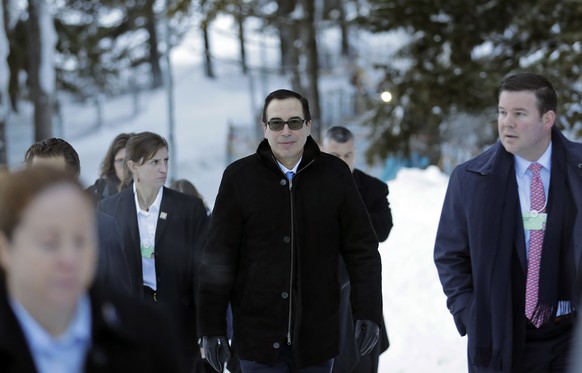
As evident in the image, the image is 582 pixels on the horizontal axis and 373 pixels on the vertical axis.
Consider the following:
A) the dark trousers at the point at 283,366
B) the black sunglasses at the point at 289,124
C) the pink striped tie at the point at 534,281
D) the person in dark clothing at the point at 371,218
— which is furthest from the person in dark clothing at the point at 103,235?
the pink striped tie at the point at 534,281

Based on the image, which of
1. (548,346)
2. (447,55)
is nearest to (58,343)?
(548,346)

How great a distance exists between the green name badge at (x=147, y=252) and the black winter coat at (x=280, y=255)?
1028 mm

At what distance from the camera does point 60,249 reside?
6.71 ft

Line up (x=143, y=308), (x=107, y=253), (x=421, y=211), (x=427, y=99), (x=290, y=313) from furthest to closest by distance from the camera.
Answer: (x=427, y=99) < (x=421, y=211) < (x=290, y=313) < (x=107, y=253) < (x=143, y=308)

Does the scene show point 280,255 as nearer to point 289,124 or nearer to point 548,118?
point 289,124

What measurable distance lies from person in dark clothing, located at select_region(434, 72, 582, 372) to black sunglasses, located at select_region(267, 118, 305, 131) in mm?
855

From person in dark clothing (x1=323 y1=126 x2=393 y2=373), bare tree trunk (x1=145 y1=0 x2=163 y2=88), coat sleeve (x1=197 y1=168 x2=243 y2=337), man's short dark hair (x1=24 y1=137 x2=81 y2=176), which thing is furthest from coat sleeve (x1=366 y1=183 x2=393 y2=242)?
bare tree trunk (x1=145 y1=0 x2=163 y2=88)

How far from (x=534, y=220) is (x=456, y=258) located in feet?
1.49

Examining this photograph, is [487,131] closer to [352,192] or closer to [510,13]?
[510,13]

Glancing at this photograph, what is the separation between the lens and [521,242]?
4527 mm

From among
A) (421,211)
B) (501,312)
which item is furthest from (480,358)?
(421,211)

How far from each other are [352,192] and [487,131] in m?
15.9

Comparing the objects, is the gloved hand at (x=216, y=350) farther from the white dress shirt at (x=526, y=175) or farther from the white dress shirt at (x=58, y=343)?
the white dress shirt at (x=58, y=343)

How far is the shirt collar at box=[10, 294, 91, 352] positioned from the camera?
2.09 m
